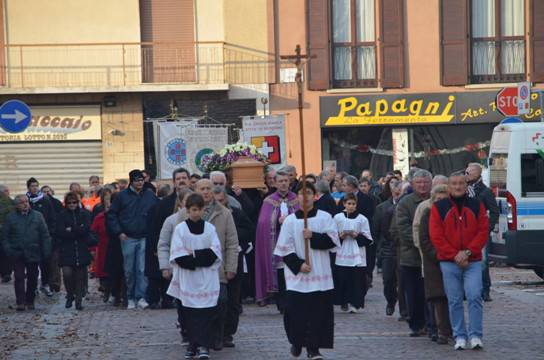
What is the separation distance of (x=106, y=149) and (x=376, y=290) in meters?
13.7

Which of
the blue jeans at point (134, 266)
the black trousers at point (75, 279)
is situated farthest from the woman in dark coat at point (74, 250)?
the blue jeans at point (134, 266)

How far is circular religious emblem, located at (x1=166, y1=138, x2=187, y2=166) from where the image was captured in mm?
30078

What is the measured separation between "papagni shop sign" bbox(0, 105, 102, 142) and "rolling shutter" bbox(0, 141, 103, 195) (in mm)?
225

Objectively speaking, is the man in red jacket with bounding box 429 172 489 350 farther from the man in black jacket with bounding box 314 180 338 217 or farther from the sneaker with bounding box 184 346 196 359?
the man in black jacket with bounding box 314 180 338 217

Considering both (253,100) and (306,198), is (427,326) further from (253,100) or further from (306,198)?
(253,100)

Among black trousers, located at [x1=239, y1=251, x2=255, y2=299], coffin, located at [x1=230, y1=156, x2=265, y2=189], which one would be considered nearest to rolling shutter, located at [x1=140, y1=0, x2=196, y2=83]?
coffin, located at [x1=230, y1=156, x2=265, y2=189]

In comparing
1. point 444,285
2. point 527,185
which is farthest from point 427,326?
point 527,185

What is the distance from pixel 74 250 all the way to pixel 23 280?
100cm

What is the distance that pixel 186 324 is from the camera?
13.0m

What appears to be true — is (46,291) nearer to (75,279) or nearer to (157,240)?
(75,279)

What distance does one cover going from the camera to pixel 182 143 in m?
30.1

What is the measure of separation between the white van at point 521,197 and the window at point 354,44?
40.9ft

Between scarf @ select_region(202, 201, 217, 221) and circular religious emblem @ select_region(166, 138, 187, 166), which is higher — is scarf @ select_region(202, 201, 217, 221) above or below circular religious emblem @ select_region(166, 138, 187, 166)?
below

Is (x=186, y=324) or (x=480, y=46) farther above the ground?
(x=480, y=46)
